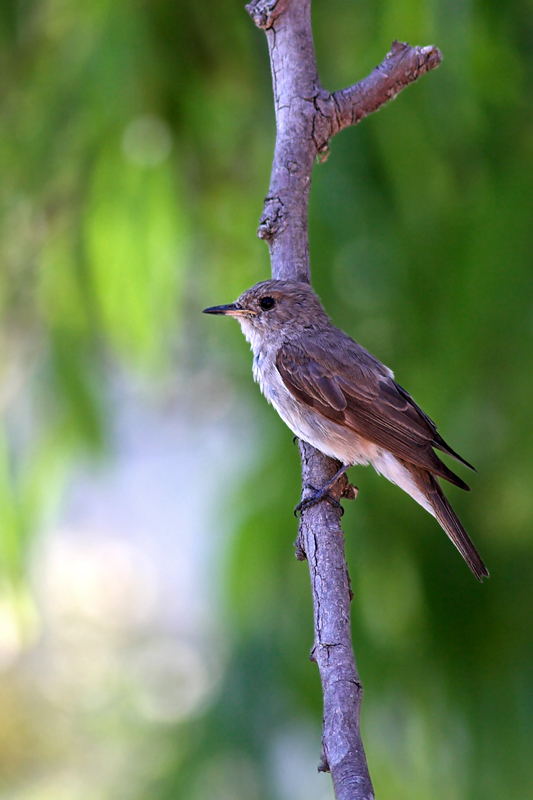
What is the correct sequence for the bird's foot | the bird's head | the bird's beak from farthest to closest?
the bird's beak
the bird's head
the bird's foot

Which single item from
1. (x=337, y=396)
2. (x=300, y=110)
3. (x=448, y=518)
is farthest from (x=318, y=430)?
(x=300, y=110)

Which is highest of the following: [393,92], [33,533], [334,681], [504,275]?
[393,92]

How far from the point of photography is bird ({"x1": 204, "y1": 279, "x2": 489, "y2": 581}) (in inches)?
114

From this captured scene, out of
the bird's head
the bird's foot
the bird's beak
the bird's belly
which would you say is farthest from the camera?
the bird's beak

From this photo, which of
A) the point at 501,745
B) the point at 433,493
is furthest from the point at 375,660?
the point at 433,493

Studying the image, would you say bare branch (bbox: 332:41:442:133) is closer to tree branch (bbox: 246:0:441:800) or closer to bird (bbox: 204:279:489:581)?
tree branch (bbox: 246:0:441:800)

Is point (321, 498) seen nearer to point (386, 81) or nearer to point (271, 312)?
point (271, 312)

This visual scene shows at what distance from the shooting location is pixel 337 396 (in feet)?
10.3

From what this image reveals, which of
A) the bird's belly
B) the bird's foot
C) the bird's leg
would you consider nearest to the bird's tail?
the bird's belly

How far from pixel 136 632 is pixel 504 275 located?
198 inches

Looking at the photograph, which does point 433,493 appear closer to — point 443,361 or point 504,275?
point 443,361

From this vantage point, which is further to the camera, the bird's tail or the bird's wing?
the bird's wing

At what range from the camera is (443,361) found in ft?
9.89

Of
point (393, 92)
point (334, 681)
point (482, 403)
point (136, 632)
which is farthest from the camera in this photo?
point (136, 632)
